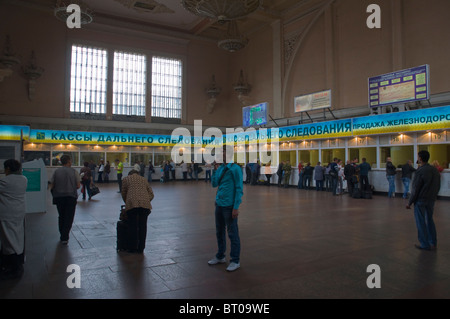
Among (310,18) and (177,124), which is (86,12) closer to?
(177,124)

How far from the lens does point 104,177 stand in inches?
797

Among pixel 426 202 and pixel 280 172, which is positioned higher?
pixel 280 172

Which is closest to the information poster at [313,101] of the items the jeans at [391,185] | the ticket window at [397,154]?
the ticket window at [397,154]

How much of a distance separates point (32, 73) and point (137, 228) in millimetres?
18348

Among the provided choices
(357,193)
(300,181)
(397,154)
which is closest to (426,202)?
(357,193)

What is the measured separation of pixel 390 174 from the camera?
12.1 meters

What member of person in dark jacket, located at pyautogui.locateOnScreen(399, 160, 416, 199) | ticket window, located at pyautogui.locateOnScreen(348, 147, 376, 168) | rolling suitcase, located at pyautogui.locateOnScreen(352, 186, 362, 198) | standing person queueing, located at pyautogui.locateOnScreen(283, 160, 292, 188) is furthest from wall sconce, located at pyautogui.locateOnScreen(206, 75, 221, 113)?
person in dark jacket, located at pyautogui.locateOnScreen(399, 160, 416, 199)

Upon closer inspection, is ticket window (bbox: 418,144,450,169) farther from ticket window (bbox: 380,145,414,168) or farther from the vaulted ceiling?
the vaulted ceiling

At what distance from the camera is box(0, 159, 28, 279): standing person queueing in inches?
147

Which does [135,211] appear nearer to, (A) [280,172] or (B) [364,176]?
(B) [364,176]

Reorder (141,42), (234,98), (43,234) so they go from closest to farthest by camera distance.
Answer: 1. (43,234)
2. (141,42)
3. (234,98)

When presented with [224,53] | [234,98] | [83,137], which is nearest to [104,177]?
[83,137]

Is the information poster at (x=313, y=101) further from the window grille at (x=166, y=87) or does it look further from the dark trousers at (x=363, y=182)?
the window grille at (x=166, y=87)

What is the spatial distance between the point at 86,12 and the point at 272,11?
11212 millimetres
